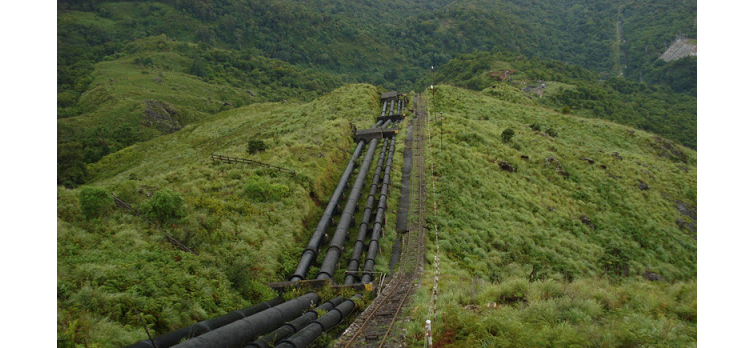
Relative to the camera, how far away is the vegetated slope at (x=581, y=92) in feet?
300

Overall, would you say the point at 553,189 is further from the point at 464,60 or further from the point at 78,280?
the point at 464,60

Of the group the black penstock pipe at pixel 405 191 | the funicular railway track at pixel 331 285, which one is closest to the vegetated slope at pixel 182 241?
the funicular railway track at pixel 331 285

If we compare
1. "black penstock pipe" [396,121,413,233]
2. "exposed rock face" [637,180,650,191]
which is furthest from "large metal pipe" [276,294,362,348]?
"exposed rock face" [637,180,650,191]

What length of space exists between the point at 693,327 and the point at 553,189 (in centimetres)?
2649

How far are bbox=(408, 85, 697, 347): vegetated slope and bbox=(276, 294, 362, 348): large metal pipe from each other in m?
3.08

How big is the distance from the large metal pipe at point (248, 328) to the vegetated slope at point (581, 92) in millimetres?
70625

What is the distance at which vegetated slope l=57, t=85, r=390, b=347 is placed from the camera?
417 inches

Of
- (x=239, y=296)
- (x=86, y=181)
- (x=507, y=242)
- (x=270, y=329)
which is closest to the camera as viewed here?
(x=270, y=329)

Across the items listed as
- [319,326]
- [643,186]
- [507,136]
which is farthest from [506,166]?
[319,326]

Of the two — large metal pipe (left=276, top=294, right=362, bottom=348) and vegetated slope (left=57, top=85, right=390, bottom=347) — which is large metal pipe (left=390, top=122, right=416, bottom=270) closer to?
large metal pipe (left=276, top=294, right=362, bottom=348)

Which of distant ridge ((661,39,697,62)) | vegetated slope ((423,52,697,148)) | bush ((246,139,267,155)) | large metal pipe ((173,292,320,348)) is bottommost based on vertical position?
large metal pipe ((173,292,320,348))

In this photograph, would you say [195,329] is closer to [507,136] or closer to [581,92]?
[507,136]

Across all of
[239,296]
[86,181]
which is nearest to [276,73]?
[86,181]

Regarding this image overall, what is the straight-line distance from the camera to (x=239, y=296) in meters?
14.3
